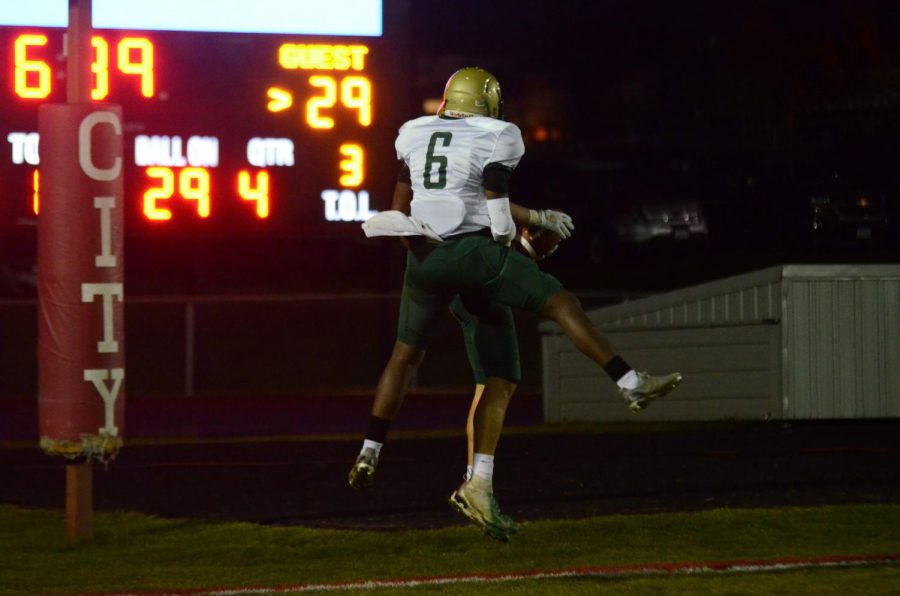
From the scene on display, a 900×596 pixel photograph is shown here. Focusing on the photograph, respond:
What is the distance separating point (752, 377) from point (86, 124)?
7968 millimetres

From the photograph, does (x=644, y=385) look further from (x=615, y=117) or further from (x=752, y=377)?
(x=615, y=117)

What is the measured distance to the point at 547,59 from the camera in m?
43.0

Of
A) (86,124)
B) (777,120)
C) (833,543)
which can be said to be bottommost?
(833,543)

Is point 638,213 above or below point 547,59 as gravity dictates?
below

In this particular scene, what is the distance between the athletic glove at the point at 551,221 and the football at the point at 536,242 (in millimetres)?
88

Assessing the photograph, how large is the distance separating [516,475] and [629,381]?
4158mm

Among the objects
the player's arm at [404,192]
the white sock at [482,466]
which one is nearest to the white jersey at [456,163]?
the player's arm at [404,192]

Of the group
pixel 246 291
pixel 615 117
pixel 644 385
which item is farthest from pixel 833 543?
pixel 615 117

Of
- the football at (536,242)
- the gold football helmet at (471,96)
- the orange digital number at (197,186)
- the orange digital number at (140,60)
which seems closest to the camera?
the gold football helmet at (471,96)

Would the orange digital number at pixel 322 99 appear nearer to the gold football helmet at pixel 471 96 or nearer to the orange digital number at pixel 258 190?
the orange digital number at pixel 258 190

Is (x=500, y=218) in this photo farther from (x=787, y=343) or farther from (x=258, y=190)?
(x=258, y=190)

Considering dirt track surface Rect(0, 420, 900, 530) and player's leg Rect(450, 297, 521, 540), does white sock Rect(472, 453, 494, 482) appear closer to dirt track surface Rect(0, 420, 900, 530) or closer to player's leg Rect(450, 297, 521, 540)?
player's leg Rect(450, 297, 521, 540)

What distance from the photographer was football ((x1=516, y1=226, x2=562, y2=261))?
810cm

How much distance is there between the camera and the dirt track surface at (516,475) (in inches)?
388
